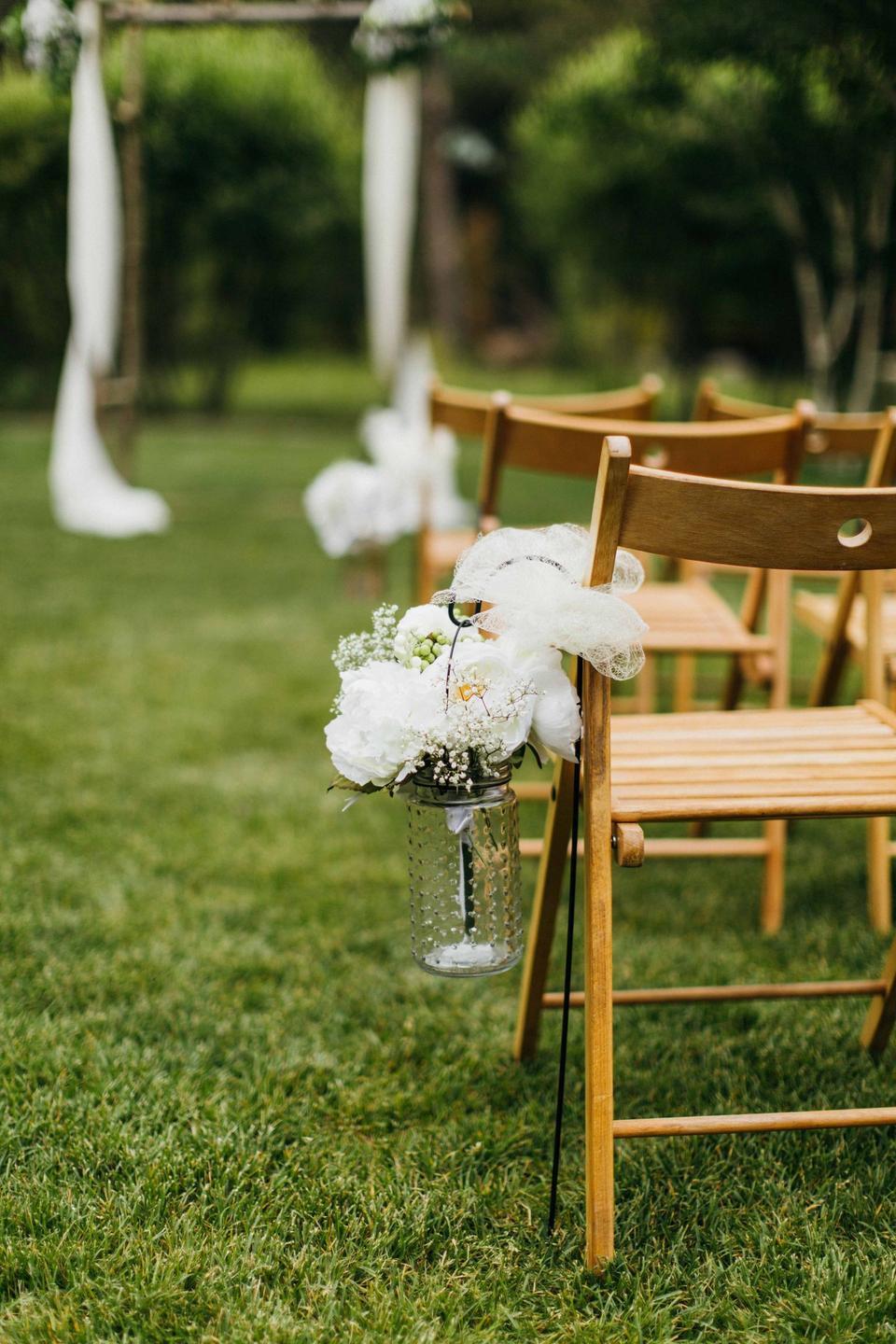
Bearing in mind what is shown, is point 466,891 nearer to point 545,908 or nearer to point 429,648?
point 545,908

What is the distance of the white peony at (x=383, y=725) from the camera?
65.5 inches

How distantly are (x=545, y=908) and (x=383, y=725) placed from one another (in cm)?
60

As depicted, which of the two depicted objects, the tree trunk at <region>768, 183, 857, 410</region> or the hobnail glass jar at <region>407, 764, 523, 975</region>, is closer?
the hobnail glass jar at <region>407, 764, 523, 975</region>

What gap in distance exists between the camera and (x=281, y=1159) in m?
1.99

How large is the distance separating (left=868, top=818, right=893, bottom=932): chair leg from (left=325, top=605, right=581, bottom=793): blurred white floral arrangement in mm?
1289

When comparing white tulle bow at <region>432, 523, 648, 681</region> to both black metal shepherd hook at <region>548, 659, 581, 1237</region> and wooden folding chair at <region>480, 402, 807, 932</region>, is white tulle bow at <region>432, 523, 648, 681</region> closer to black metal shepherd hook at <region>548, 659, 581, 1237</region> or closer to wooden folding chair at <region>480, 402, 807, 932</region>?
black metal shepherd hook at <region>548, 659, 581, 1237</region>

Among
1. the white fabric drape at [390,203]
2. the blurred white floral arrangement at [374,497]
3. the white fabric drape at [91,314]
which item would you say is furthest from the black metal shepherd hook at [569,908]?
the white fabric drape at [390,203]

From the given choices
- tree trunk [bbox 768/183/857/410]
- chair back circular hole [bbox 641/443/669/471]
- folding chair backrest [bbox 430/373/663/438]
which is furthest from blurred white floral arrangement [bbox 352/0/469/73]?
tree trunk [bbox 768/183/857/410]

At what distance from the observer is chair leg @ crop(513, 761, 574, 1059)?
1988 mm

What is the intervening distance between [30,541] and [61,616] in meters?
2.00

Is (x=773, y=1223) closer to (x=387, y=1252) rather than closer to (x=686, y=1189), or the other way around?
(x=686, y=1189)

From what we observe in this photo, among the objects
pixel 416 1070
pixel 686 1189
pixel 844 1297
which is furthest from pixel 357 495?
pixel 844 1297

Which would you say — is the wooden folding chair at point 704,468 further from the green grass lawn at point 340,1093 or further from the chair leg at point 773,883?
the green grass lawn at point 340,1093

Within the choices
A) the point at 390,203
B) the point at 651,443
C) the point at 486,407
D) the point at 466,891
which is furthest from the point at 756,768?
the point at 390,203
